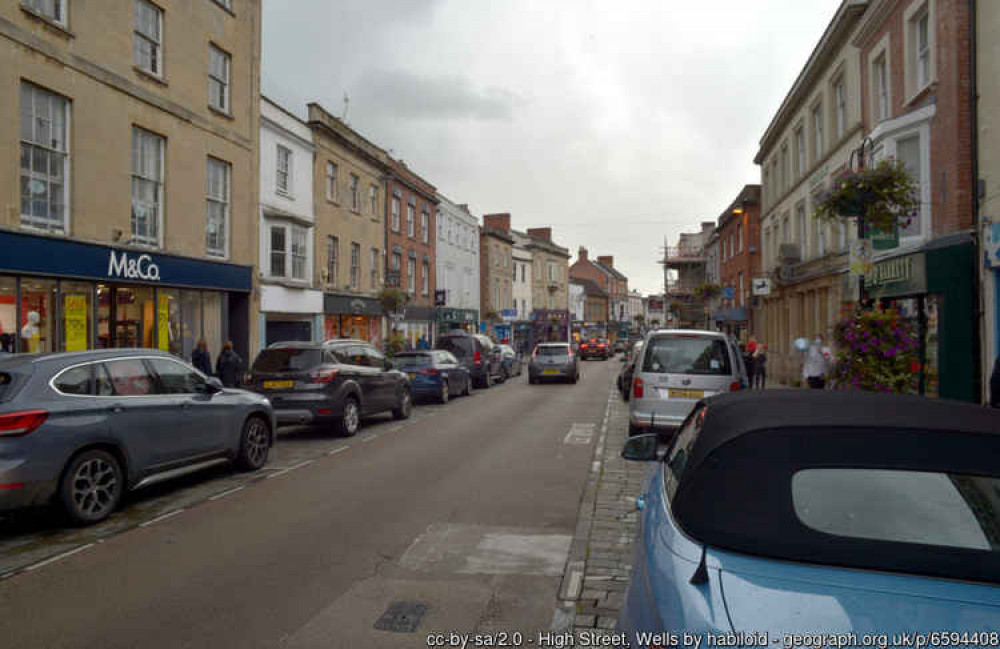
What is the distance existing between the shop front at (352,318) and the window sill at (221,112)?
7.89 metres

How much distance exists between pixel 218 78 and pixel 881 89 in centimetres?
1709

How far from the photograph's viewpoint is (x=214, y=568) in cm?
520

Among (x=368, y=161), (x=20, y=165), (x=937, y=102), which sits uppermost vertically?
(x=368, y=161)

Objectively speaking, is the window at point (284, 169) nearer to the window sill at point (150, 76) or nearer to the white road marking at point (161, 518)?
the window sill at point (150, 76)

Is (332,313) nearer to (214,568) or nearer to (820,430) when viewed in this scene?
(214,568)

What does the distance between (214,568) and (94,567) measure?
955mm

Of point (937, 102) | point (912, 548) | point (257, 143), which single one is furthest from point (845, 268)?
point (912, 548)

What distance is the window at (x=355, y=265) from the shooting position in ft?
90.6

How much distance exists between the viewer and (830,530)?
225cm

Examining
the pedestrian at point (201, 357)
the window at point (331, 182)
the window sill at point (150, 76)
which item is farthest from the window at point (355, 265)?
the window sill at point (150, 76)

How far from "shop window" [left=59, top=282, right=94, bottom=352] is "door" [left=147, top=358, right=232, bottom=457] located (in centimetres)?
673

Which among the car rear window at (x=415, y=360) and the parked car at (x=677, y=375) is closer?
the parked car at (x=677, y=375)

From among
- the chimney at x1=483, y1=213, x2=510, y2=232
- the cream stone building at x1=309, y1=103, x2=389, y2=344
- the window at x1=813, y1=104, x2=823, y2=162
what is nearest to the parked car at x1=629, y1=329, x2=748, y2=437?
the window at x1=813, y1=104, x2=823, y2=162

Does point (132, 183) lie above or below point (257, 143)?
below
